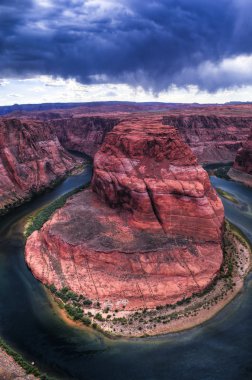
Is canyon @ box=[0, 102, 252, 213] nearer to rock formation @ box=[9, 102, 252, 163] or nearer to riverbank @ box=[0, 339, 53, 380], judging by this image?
rock formation @ box=[9, 102, 252, 163]

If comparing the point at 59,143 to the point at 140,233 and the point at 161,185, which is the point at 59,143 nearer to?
the point at 161,185

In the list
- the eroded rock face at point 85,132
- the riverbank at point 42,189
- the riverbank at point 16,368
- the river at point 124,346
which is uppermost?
the eroded rock face at point 85,132

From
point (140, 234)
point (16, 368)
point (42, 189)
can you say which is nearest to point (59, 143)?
point (42, 189)

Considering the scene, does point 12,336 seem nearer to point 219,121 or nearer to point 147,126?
point 147,126

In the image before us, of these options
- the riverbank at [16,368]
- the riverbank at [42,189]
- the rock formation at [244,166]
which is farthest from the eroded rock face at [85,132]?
the riverbank at [16,368]

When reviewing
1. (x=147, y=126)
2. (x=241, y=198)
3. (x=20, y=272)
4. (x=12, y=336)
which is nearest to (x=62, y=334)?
(x=12, y=336)

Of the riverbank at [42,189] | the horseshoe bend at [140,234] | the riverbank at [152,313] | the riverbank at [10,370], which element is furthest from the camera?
the riverbank at [42,189]

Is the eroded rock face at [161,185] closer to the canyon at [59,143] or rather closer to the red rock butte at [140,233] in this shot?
the red rock butte at [140,233]
